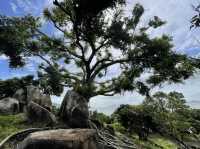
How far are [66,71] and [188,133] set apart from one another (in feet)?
78.2

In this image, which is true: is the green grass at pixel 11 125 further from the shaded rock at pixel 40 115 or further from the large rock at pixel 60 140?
the large rock at pixel 60 140

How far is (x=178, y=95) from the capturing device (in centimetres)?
5475

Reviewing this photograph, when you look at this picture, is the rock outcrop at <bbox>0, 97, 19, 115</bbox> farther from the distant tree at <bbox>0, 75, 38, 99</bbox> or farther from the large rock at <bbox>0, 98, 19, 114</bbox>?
the distant tree at <bbox>0, 75, 38, 99</bbox>

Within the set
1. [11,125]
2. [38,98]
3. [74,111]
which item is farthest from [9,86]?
[74,111]

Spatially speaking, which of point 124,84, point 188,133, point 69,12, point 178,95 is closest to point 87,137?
point 124,84

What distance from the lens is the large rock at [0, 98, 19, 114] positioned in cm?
2703

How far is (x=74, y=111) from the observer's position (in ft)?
71.6

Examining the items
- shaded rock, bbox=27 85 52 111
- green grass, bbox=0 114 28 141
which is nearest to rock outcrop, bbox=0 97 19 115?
shaded rock, bbox=27 85 52 111

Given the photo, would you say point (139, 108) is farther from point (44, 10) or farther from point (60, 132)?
point (60, 132)

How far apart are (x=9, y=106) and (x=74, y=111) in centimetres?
926

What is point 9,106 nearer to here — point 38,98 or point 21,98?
point 21,98

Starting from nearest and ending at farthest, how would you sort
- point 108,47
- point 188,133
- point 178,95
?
point 108,47 < point 188,133 < point 178,95

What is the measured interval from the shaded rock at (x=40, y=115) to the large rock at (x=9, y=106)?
5559mm

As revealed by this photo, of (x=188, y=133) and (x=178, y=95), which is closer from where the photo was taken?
(x=188, y=133)
